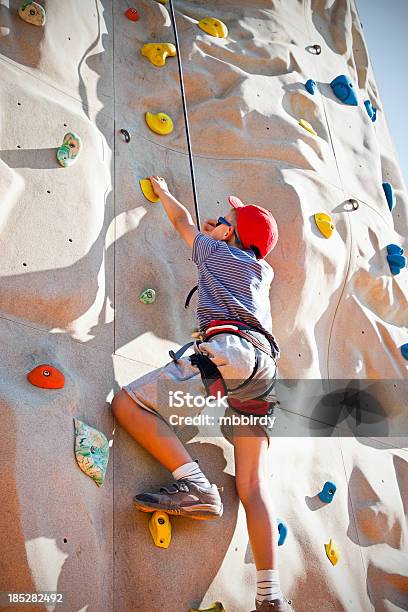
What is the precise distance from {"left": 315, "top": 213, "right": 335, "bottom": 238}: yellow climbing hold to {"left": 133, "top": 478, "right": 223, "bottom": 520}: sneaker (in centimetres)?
152

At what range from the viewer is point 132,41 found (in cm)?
342

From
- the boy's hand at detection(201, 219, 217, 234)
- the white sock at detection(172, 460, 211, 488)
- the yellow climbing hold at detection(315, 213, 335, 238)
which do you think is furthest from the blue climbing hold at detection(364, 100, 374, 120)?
the white sock at detection(172, 460, 211, 488)

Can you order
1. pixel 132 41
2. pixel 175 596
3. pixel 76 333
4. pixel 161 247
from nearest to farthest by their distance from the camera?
pixel 175 596 < pixel 76 333 < pixel 161 247 < pixel 132 41

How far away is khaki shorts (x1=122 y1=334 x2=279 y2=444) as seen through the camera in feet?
7.35

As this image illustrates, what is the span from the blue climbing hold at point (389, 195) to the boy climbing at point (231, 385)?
5.78 feet

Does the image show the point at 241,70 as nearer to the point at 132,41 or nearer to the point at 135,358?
the point at 132,41

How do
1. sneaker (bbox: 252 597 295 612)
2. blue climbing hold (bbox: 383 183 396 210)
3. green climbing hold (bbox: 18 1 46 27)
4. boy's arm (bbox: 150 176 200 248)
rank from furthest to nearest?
blue climbing hold (bbox: 383 183 396 210)
green climbing hold (bbox: 18 1 46 27)
boy's arm (bbox: 150 176 200 248)
sneaker (bbox: 252 597 295 612)

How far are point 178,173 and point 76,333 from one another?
1047 millimetres

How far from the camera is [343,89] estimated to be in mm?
4152

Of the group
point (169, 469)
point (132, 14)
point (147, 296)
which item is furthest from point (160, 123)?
point (169, 469)

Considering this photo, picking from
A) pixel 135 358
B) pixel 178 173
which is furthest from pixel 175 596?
pixel 178 173

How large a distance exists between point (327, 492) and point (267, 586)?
0.80 m

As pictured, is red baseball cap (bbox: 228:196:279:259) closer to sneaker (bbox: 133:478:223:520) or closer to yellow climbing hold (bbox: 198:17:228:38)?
sneaker (bbox: 133:478:223:520)

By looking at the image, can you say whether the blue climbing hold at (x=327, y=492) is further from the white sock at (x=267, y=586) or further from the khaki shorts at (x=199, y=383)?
the white sock at (x=267, y=586)
